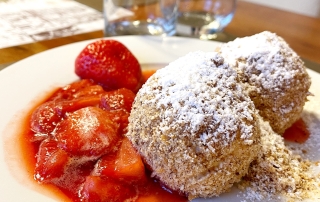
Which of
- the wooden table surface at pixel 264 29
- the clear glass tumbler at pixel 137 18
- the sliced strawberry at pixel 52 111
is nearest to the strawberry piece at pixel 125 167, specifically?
the sliced strawberry at pixel 52 111

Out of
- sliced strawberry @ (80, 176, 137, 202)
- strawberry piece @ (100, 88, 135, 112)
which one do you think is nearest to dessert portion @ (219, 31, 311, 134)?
strawberry piece @ (100, 88, 135, 112)

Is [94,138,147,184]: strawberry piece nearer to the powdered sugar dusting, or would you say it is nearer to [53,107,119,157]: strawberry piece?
[53,107,119,157]: strawberry piece

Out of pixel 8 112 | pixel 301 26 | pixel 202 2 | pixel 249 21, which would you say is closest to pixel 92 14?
pixel 202 2

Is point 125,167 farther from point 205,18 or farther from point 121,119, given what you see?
point 205,18

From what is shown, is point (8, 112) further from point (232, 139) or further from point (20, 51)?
point (232, 139)

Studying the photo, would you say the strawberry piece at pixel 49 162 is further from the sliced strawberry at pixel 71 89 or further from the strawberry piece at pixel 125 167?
the sliced strawberry at pixel 71 89

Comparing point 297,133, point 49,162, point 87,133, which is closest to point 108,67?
point 87,133
